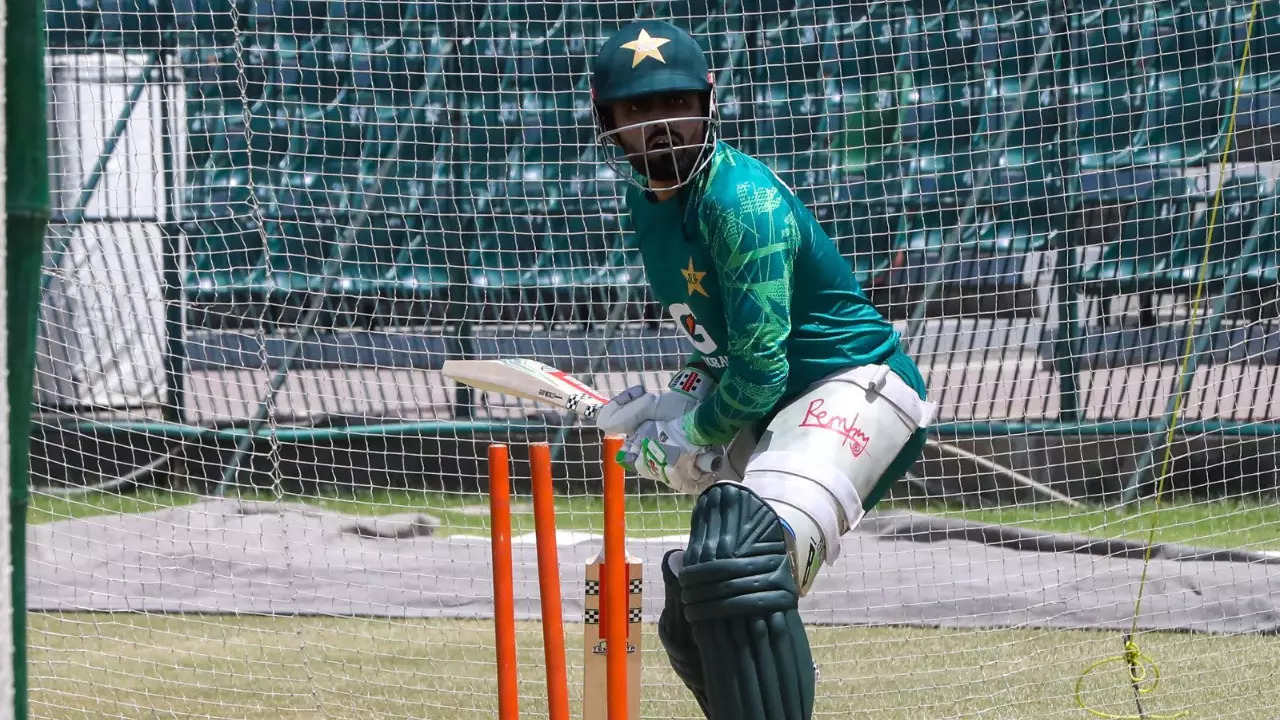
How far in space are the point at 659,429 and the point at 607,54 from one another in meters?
0.72

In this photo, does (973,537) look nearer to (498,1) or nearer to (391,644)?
(391,644)

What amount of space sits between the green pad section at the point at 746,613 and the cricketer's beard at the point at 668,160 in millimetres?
638

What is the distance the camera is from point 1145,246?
21.4 ft

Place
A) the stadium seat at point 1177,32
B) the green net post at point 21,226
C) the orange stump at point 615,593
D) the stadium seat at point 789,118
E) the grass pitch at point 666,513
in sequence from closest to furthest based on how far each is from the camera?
the green net post at point 21,226, the orange stump at point 615,593, the grass pitch at point 666,513, the stadium seat at point 1177,32, the stadium seat at point 789,118

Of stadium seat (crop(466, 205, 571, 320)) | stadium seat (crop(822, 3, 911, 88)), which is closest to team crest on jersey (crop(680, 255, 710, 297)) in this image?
stadium seat (crop(822, 3, 911, 88))

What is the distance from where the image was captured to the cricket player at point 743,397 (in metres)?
2.24

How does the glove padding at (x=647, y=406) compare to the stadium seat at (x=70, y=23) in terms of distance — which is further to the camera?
the stadium seat at (x=70, y=23)

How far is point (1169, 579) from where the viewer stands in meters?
4.98

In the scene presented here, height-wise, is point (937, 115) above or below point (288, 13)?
below

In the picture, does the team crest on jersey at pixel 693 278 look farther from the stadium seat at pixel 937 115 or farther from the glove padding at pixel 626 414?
the stadium seat at pixel 937 115

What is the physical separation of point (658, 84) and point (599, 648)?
3.89ft

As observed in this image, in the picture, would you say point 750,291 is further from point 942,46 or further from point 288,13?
point 288,13

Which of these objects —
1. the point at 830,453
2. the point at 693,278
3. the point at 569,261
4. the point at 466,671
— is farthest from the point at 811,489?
the point at 569,261

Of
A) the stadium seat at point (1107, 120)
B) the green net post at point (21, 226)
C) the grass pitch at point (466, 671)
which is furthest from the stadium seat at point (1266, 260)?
the green net post at point (21, 226)
